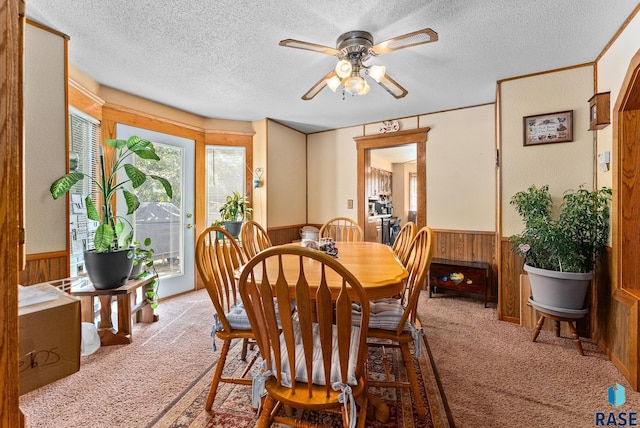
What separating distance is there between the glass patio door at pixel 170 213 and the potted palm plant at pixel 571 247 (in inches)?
148

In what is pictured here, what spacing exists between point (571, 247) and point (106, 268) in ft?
12.0

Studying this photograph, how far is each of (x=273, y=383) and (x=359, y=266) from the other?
2.68ft

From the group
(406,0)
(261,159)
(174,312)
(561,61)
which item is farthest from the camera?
(261,159)

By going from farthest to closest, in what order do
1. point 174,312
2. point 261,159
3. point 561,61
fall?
point 261,159, point 174,312, point 561,61

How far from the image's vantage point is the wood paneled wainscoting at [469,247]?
3.43 metres

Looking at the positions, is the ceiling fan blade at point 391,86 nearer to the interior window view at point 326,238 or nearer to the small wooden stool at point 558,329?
the interior window view at point 326,238

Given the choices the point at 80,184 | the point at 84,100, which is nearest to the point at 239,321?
the point at 80,184

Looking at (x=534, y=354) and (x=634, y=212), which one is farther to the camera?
(x=534, y=354)

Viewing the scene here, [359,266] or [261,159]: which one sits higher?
[261,159]

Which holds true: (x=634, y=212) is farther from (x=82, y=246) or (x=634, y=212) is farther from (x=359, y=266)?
(x=82, y=246)

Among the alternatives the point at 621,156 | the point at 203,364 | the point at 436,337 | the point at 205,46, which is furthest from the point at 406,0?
the point at 203,364

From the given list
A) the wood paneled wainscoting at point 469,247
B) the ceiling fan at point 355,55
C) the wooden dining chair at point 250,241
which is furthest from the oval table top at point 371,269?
the wood paneled wainscoting at point 469,247

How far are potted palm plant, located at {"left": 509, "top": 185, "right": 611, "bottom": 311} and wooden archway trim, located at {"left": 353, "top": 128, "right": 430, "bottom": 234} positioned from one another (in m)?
1.57

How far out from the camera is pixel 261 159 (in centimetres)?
400
